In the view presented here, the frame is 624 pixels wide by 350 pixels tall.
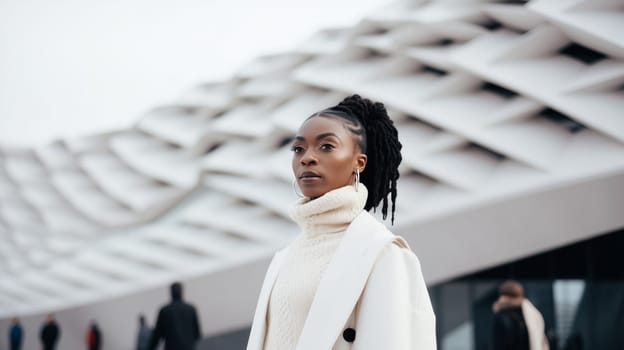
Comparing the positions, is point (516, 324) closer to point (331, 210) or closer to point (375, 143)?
point (375, 143)

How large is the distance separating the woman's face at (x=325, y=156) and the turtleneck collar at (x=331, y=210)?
0.14 feet

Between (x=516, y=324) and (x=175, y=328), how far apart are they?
4085 millimetres

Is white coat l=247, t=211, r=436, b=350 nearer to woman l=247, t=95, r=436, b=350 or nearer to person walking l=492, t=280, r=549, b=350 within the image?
woman l=247, t=95, r=436, b=350

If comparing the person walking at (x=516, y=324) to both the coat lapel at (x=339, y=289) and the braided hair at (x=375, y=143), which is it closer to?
the braided hair at (x=375, y=143)

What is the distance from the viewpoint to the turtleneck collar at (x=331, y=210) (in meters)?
2.89

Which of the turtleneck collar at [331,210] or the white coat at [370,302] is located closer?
the white coat at [370,302]

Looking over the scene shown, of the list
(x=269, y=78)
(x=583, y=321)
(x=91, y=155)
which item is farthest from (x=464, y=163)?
(x=91, y=155)

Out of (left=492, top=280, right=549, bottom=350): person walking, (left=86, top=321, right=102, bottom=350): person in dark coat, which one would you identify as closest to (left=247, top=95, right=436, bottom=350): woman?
(left=492, top=280, right=549, bottom=350): person walking

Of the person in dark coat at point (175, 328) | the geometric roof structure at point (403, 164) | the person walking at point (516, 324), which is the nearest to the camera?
the person walking at point (516, 324)

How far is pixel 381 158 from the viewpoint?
3.08m

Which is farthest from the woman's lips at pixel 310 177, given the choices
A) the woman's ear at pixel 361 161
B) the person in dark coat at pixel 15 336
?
the person in dark coat at pixel 15 336

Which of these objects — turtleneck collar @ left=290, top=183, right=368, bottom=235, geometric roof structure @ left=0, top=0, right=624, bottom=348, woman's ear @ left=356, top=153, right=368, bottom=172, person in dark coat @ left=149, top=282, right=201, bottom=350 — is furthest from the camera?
geometric roof structure @ left=0, top=0, right=624, bottom=348

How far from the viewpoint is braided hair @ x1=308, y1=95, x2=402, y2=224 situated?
10.1ft

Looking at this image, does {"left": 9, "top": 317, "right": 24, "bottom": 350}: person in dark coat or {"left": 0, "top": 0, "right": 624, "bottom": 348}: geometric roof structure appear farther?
{"left": 9, "top": 317, "right": 24, "bottom": 350}: person in dark coat
